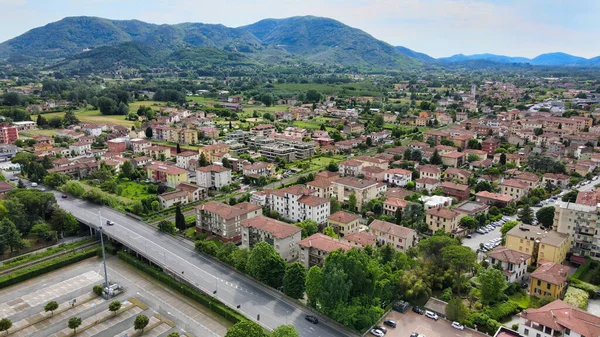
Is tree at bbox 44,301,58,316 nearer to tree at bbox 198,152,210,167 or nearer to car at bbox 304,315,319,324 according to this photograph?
car at bbox 304,315,319,324

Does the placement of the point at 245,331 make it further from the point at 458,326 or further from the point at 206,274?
the point at 458,326

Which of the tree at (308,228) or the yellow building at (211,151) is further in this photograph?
the yellow building at (211,151)

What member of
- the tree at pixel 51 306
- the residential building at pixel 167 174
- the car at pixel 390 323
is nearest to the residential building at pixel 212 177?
the residential building at pixel 167 174

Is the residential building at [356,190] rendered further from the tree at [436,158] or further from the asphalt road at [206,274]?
the tree at [436,158]

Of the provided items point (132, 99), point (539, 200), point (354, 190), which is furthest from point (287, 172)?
point (132, 99)

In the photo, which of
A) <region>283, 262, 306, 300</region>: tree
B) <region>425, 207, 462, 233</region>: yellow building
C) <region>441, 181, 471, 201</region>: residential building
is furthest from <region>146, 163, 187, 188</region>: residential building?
<region>441, 181, 471, 201</region>: residential building

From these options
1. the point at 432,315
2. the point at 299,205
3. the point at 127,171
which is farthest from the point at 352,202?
the point at 127,171

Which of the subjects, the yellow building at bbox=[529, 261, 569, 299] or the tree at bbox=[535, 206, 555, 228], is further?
the tree at bbox=[535, 206, 555, 228]
